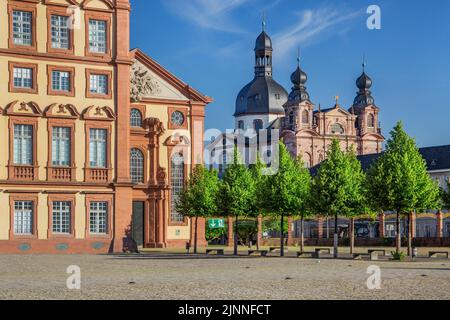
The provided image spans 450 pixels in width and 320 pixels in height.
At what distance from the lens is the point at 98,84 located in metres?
63.4

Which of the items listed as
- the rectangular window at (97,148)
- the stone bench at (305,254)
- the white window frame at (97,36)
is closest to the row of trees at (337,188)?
the stone bench at (305,254)

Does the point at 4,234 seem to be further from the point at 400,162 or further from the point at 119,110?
the point at 400,162

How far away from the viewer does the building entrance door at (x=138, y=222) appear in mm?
75562

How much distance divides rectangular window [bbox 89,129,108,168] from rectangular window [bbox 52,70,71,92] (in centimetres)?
322

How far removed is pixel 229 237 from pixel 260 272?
56.7 metres

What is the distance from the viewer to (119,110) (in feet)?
209

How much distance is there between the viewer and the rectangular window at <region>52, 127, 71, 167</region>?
6188cm

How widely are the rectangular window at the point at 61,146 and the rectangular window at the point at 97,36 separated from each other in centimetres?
559

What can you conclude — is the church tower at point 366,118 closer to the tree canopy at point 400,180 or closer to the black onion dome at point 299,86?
the black onion dome at point 299,86

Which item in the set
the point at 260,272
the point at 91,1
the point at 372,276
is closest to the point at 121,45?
the point at 91,1

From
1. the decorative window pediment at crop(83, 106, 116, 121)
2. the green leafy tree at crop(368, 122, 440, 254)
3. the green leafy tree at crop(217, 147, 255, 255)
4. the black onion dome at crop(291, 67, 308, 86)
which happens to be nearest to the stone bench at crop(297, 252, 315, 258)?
the green leafy tree at crop(368, 122, 440, 254)

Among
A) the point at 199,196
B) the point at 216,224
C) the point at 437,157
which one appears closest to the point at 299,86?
the point at 437,157

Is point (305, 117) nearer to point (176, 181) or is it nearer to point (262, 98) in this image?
point (262, 98)

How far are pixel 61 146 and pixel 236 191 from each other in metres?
11.5
